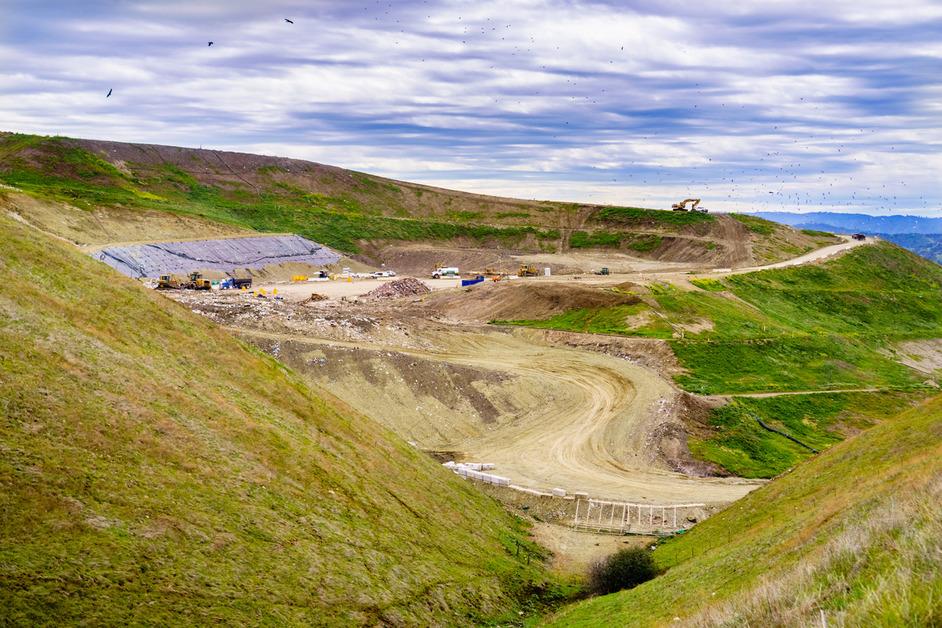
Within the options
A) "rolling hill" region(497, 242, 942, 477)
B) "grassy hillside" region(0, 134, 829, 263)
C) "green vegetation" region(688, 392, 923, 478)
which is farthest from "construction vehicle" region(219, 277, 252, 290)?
"green vegetation" region(688, 392, 923, 478)

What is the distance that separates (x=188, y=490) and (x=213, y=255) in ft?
332

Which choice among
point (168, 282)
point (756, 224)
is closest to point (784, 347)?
point (168, 282)

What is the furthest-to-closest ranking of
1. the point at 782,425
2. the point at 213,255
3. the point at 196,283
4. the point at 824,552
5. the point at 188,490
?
the point at 213,255 < the point at 196,283 < the point at 782,425 < the point at 188,490 < the point at 824,552

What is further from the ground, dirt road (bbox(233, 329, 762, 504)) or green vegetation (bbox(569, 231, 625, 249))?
green vegetation (bbox(569, 231, 625, 249))

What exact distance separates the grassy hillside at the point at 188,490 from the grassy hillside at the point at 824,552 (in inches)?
A: 261

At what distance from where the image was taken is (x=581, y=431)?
2293 inches

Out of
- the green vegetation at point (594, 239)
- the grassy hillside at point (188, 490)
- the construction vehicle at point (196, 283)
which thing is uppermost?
the green vegetation at point (594, 239)

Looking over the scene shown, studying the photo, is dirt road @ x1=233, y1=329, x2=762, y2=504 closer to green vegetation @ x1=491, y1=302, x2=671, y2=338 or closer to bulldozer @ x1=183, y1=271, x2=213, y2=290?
green vegetation @ x1=491, y1=302, x2=671, y2=338

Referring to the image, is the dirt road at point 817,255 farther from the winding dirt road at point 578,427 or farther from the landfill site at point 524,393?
the winding dirt road at point 578,427

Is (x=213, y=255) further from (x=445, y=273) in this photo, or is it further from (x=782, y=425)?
(x=782, y=425)

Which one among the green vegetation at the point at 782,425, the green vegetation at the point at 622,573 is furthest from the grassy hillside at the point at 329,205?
the green vegetation at the point at 622,573

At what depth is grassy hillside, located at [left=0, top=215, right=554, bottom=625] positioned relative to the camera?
18.8m

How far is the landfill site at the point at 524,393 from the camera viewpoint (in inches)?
1848

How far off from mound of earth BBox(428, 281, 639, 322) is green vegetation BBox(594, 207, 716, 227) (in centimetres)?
6371
